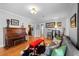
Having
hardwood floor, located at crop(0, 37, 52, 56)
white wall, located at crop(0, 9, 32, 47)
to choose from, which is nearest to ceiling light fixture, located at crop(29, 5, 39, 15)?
white wall, located at crop(0, 9, 32, 47)

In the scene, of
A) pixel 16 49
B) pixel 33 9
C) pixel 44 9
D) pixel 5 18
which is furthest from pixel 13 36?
pixel 44 9

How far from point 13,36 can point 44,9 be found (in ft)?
2.64

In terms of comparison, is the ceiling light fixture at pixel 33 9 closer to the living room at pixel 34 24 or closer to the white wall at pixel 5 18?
the living room at pixel 34 24

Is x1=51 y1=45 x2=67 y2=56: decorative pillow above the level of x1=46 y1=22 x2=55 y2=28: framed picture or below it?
below

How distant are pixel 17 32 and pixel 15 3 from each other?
57cm

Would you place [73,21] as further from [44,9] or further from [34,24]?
[34,24]

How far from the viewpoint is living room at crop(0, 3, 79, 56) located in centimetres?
215

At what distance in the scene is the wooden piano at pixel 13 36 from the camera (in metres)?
2.22

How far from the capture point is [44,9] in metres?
2.19

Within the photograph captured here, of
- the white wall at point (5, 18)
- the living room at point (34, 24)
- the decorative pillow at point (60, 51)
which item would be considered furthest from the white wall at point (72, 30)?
the white wall at point (5, 18)

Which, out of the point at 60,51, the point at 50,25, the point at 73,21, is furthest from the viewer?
the point at 50,25

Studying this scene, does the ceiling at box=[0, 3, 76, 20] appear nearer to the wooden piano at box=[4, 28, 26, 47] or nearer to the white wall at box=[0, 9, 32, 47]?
the white wall at box=[0, 9, 32, 47]

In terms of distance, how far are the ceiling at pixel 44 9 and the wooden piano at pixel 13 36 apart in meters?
0.34

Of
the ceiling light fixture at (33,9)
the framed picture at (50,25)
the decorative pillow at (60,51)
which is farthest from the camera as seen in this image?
the framed picture at (50,25)
